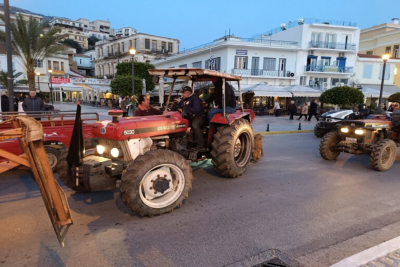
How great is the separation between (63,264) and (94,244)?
1.46ft

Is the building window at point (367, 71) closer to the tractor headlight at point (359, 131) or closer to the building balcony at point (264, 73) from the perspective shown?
the building balcony at point (264, 73)

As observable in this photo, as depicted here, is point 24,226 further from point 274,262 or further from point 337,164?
point 337,164

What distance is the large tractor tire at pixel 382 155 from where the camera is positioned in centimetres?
686

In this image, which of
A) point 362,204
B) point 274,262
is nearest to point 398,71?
point 362,204

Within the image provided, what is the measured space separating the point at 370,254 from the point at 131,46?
203ft

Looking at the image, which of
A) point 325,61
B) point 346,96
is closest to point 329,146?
point 346,96

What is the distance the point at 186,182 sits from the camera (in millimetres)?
4422

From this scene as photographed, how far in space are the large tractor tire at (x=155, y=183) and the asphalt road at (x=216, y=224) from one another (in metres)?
0.21

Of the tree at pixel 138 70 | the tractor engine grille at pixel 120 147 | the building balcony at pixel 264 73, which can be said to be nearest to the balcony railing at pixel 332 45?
the building balcony at pixel 264 73

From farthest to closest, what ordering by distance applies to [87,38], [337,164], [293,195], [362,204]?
1. [87,38]
2. [337,164]
3. [293,195]
4. [362,204]

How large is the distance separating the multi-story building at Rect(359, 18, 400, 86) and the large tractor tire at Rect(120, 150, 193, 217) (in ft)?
149

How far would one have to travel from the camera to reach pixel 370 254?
3215mm

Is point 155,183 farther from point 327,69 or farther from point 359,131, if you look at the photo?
point 327,69

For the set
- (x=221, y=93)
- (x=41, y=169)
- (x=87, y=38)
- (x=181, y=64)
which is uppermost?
(x=87, y=38)
